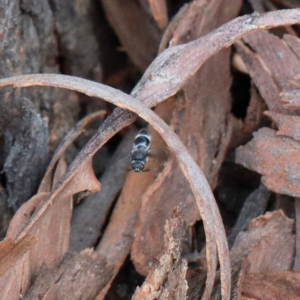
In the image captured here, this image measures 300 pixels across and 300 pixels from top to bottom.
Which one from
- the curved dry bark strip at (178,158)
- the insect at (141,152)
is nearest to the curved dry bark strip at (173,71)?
the curved dry bark strip at (178,158)

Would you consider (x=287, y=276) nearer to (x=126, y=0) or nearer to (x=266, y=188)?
(x=266, y=188)

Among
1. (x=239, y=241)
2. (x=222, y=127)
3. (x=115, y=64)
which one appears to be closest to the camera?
(x=239, y=241)

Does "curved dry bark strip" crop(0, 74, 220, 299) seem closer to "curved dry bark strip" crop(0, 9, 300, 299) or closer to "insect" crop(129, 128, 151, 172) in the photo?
"curved dry bark strip" crop(0, 9, 300, 299)

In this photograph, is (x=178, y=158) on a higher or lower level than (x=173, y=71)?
lower

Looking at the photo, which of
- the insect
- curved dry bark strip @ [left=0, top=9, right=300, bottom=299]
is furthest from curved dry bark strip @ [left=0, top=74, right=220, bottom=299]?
the insect

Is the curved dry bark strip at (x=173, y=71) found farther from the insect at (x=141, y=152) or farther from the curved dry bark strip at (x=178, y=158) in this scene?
the insect at (x=141, y=152)

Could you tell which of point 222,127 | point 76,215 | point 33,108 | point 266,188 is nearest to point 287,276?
point 266,188
